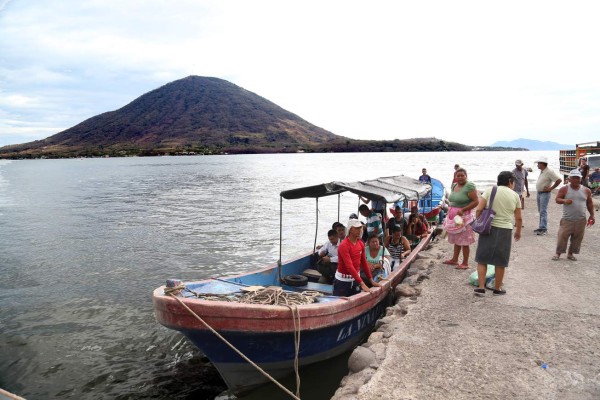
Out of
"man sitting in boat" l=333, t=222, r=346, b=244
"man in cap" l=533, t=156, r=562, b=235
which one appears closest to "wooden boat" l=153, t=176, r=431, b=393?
"man sitting in boat" l=333, t=222, r=346, b=244

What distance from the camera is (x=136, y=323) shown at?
10.3 meters

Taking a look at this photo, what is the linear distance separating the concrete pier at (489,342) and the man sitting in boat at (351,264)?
77 cm

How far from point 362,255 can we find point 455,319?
5.74 feet

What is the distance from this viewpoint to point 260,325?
18.9 ft

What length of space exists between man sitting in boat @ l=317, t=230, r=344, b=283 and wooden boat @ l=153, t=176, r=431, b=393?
4.52 feet

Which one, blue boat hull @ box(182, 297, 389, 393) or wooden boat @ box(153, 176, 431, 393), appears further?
blue boat hull @ box(182, 297, 389, 393)

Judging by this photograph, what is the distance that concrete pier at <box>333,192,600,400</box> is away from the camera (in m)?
4.69

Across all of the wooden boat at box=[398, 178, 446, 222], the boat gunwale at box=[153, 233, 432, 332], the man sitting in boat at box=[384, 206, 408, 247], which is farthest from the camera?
the wooden boat at box=[398, 178, 446, 222]

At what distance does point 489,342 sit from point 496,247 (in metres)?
1.80

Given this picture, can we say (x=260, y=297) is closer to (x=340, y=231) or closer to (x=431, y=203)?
(x=340, y=231)

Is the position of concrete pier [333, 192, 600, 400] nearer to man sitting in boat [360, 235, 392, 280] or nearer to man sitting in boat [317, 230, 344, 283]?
man sitting in boat [360, 235, 392, 280]

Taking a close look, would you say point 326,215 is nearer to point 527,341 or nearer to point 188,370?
point 188,370

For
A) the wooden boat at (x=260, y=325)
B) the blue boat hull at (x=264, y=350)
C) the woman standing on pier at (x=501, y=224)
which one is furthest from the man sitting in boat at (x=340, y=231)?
the woman standing on pier at (x=501, y=224)

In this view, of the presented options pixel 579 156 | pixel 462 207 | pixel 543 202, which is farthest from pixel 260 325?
pixel 579 156
